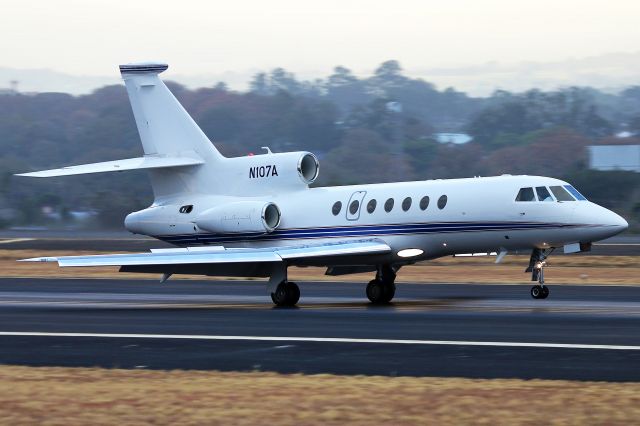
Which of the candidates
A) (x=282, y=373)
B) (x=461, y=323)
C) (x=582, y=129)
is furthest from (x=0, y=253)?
(x=582, y=129)

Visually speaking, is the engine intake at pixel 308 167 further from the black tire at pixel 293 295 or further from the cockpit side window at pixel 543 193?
the cockpit side window at pixel 543 193

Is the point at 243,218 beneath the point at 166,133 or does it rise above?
beneath

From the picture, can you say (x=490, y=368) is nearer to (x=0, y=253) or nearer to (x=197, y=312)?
(x=197, y=312)

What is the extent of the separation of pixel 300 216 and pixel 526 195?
540 cm

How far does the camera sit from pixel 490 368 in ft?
46.0

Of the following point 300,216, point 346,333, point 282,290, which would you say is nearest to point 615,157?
point 300,216

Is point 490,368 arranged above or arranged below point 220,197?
below

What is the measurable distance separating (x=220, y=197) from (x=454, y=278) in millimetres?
10035

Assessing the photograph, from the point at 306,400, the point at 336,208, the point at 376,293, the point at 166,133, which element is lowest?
the point at 306,400

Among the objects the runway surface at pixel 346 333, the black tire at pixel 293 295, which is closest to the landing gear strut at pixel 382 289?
the runway surface at pixel 346 333

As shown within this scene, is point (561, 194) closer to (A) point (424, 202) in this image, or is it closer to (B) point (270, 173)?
(A) point (424, 202)

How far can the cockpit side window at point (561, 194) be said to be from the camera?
24.1 m

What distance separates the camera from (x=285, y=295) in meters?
25.3

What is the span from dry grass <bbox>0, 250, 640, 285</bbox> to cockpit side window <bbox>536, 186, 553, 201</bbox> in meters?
8.10
